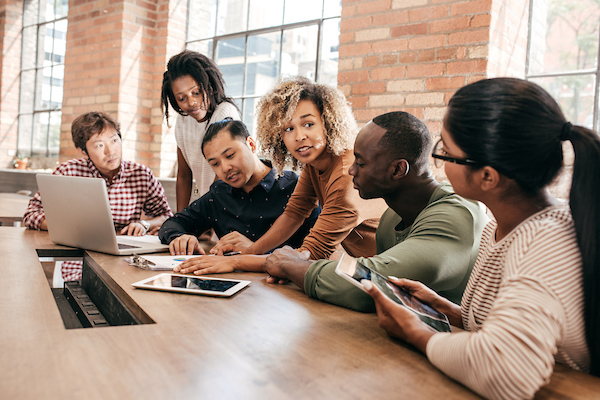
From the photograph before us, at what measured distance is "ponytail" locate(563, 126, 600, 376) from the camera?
680mm

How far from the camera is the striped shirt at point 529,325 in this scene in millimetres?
633

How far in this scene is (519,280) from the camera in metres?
0.68

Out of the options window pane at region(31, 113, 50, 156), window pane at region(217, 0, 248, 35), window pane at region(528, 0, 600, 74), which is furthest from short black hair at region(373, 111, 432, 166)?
window pane at region(31, 113, 50, 156)

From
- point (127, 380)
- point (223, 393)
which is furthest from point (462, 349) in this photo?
point (127, 380)

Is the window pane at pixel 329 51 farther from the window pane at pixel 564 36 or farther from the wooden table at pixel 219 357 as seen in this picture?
the wooden table at pixel 219 357

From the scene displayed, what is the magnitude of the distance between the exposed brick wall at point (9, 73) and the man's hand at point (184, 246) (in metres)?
5.47

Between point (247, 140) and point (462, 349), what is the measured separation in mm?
1453

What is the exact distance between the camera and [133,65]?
4.70m

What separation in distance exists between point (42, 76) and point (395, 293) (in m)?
6.33

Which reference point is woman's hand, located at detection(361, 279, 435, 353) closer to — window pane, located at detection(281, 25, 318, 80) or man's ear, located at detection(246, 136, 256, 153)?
man's ear, located at detection(246, 136, 256, 153)

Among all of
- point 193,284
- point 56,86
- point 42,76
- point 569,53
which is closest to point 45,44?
point 42,76

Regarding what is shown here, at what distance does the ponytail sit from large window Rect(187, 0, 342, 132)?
2.98m

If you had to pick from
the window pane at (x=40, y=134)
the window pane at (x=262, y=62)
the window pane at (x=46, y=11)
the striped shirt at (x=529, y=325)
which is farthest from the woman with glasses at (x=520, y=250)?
the window pane at (x=46, y=11)

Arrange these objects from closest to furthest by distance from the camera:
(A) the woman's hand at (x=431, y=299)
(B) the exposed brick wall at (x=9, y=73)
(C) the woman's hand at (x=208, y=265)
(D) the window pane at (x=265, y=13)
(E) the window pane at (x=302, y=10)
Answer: (A) the woman's hand at (x=431, y=299) < (C) the woman's hand at (x=208, y=265) < (E) the window pane at (x=302, y=10) < (D) the window pane at (x=265, y=13) < (B) the exposed brick wall at (x=9, y=73)
